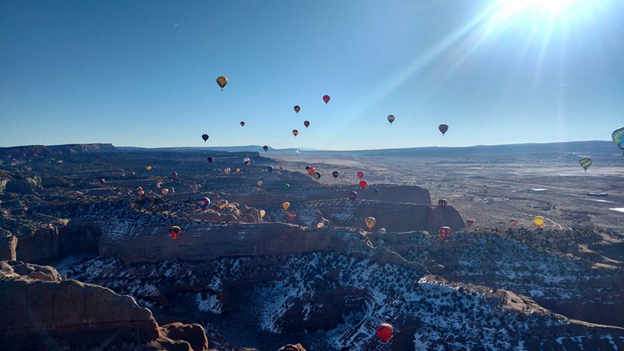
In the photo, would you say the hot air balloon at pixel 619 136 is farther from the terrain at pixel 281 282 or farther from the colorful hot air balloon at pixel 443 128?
the colorful hot air balloon at pixel 443 128

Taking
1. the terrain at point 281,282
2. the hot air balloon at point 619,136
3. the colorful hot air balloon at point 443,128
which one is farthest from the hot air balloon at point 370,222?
Answer: the hot air balloon at point 619,136

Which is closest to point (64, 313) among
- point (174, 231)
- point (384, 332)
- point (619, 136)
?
point (174, 231)

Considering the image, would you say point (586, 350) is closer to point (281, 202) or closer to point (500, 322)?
point (500, 322)

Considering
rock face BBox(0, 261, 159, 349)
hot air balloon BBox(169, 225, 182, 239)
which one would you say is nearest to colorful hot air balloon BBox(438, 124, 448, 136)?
hot air balloon BBox(169, 225, 182, 239)

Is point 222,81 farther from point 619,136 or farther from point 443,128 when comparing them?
point 619,136

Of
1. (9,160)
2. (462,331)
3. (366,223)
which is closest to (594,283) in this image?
(462,331)

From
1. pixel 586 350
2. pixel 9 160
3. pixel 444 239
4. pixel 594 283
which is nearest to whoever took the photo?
pixel 586 350
